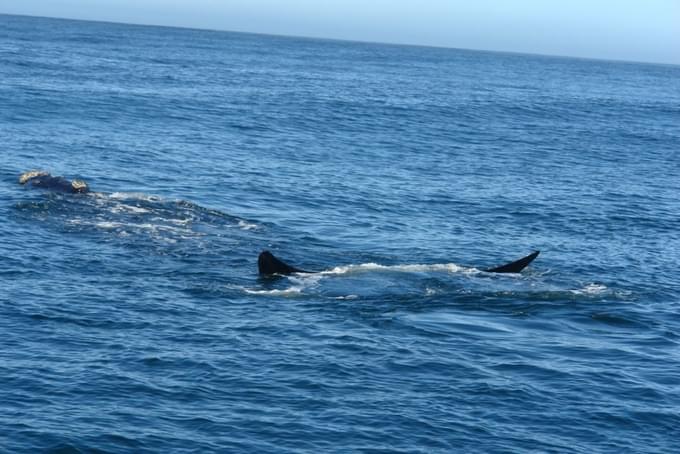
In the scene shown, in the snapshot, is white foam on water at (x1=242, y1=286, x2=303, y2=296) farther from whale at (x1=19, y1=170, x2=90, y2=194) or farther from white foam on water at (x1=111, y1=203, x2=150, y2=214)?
whale at (x1=19, y1=170, x2=90, y2=194)

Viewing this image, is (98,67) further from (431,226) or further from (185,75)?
(431,226)

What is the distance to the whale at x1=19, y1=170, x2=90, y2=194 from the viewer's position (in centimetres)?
5225

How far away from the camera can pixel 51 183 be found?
53094mm

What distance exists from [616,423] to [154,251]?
850 inches

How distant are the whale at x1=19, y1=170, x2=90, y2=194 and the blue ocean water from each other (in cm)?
101

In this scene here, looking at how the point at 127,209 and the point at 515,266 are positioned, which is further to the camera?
the point at 127,209

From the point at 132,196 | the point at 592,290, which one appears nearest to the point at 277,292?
the point at 592,290

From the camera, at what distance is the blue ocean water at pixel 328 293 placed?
27125mm

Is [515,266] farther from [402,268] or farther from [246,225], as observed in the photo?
[246,225]

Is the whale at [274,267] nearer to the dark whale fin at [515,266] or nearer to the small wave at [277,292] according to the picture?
the dark whale fin at [515,266]

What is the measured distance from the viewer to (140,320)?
34125 millimetres

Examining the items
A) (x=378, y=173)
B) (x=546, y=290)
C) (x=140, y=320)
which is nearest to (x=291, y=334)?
(x=140, y=320)

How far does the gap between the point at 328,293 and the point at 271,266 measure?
3.03 meters

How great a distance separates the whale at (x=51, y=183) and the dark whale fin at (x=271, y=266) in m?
16.0
